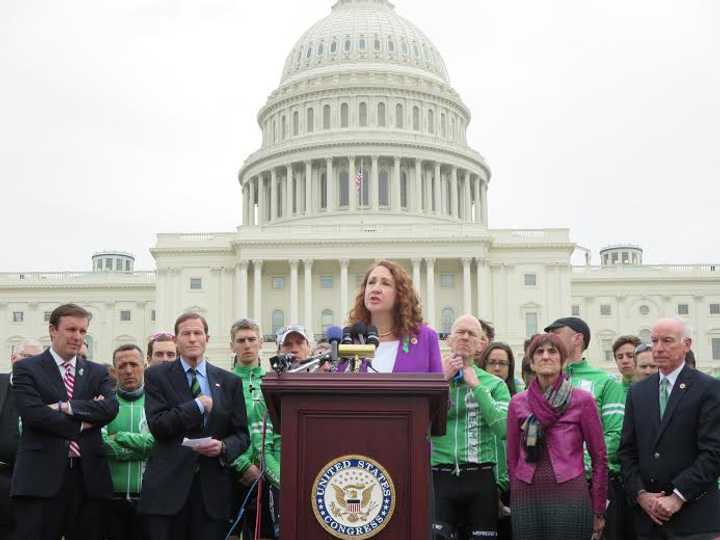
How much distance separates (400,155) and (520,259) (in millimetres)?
16543

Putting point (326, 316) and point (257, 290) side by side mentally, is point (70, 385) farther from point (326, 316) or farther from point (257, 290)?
point (326, 316)

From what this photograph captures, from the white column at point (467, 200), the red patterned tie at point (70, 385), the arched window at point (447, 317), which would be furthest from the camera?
the white column at point (467, 200)

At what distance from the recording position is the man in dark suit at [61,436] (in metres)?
9.48

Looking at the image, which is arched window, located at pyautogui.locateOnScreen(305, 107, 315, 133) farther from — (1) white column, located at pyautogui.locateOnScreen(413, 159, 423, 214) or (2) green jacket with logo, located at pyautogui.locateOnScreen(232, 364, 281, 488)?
(2) green jacket with logo, located at pyautogui.locateOnScreen(232, 364, 281, 488)

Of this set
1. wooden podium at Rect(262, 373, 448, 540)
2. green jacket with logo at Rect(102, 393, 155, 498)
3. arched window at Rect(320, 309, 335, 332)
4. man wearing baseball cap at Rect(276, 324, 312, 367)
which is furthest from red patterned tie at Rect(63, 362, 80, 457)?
arched window at Rect(320, 309, 335, 332)

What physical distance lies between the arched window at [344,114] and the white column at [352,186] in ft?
13.7

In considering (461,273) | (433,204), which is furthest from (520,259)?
(433,204)

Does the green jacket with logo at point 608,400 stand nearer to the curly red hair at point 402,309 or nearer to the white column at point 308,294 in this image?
the curly red hair at point 402,309

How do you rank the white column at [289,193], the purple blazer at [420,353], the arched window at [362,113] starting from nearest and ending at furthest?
the purple blazer at [420,353] → the white column at [289,193] → the arched window at [362,113]

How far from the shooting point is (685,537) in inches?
361

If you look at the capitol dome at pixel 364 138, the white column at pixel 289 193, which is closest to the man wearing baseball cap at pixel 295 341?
the capitol dome at pixel 364 138

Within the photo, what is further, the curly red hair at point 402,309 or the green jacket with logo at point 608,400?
the green jacket with logo at point 608,400

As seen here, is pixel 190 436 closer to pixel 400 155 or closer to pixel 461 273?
pixel 461 273

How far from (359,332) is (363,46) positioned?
87.1m
